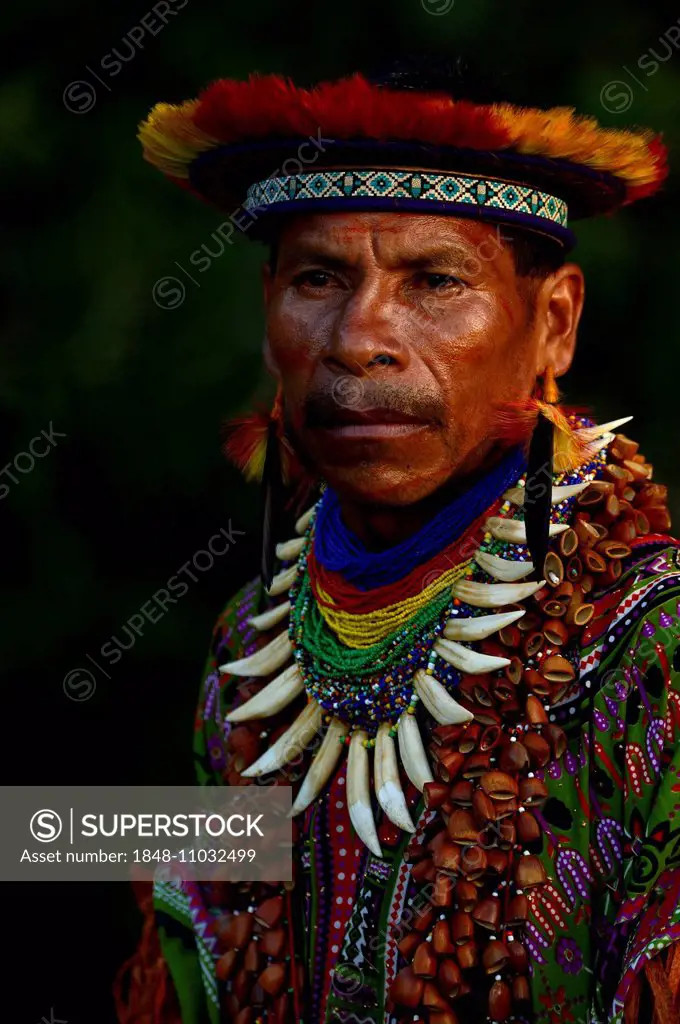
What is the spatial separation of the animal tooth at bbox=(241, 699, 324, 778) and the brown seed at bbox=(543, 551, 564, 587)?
21.1 inches

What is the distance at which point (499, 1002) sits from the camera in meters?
2.18

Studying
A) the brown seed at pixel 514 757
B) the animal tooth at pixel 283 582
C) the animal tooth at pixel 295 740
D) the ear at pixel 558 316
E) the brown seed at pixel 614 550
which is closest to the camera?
the brown seed at pixel 514 757

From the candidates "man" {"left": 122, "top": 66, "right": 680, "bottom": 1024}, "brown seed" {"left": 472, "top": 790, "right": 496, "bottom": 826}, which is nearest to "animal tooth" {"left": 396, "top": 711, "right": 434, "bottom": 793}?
"man" {"left": 122, "top": 66, "right": 680, "bottom": 1024}

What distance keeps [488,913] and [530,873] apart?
98 mm

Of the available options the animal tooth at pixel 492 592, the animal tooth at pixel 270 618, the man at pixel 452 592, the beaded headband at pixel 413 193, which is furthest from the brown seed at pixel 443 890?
the beaded headband at pixel 413 193

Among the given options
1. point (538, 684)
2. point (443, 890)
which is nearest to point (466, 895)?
point (443, 890)

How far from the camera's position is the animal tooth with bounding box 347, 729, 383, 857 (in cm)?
237

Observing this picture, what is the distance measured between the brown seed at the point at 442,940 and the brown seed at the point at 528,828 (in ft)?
0.65

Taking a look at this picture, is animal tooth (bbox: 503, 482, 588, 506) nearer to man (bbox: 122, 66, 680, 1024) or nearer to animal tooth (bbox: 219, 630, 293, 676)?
man (bbox: 122, 66, 680, 1024)

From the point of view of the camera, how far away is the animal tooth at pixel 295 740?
2.58 metres

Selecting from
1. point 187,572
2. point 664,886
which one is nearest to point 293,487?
point 664,886

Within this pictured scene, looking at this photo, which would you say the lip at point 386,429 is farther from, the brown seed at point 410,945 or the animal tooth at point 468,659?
the brown seed at point 410,945

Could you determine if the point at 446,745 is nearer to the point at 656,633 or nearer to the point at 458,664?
the point at 458,664

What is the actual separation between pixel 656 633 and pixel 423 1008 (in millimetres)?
752
